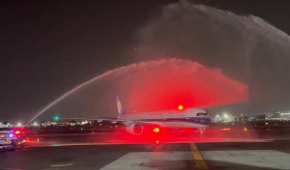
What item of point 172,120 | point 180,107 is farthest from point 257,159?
point 180,107

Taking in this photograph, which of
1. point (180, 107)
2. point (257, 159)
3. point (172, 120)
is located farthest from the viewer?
point (180, 107)

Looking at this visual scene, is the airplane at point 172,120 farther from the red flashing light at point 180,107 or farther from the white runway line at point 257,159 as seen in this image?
the white runway line at point 257,159

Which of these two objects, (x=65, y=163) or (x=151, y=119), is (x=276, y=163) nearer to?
(x=65, y=163)

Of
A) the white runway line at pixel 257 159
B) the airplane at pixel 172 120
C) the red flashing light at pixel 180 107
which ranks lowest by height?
the white runway line at pixel 257 159

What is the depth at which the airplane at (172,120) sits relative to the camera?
65875mm

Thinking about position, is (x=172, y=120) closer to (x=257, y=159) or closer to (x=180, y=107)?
(x=180, y=107)

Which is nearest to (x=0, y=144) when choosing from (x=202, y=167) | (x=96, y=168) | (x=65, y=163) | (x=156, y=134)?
(x=65, y=163)

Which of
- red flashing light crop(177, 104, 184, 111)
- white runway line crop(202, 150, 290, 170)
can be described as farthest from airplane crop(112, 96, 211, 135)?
white runway line crop(202, 150, 290, 170)

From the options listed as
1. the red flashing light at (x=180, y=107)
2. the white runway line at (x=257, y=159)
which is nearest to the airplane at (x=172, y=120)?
the red flashing light at (x=180, y=107)

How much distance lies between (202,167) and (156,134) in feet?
147

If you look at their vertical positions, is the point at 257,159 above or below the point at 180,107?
below

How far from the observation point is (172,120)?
218 ft

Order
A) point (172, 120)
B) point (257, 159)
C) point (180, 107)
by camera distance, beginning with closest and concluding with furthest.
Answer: point (257, 159) → point (172, 120) → point (180, 107)

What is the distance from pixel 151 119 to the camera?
6769 centimetres
